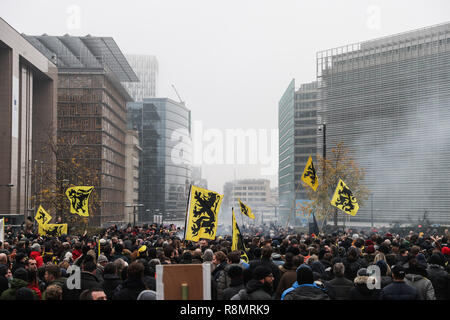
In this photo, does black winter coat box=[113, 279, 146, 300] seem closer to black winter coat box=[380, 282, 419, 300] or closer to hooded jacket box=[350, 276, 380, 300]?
hooded jacket box=[350, 276, 380, 300]

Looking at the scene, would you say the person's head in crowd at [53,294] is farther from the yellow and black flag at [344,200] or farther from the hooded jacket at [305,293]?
the yellow and black flag at [344,200]

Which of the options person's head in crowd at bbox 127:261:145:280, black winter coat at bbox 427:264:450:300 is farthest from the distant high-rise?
person's head in crowd at bbox 127:261:145:280

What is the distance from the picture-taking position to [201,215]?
1432 centimetres

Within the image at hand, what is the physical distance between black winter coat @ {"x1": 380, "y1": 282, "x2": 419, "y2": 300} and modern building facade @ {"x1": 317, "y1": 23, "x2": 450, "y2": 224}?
5935cm

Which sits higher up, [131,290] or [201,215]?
[201,215]

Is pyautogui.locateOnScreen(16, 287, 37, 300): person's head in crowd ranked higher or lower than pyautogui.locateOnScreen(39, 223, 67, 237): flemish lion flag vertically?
higher

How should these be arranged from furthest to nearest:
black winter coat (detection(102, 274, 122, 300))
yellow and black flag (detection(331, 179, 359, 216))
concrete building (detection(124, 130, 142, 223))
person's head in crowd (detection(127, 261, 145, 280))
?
concrete building (detection(124, 130, 142, 223)), yellow and black flag (detection(331, 179, 359, 216)), black winter coat (detection(102, 274, 122, 300)), person's head in crowd (detection(127, 261, 145, 280))

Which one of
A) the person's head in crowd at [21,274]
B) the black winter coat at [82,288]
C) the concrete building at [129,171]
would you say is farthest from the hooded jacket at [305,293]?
the concrete building at [129,171]

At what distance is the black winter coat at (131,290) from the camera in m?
7.42

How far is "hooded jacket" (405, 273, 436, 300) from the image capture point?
8.45 metres

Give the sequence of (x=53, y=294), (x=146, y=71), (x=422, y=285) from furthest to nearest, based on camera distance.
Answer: (x=146, y=71) → (x=422, y=285) → (x=53, y=294)

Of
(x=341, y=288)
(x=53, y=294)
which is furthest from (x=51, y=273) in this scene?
(x=341, y=288)

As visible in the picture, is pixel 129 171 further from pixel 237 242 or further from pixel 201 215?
pixel 237 242

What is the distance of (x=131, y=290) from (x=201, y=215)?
689 cm
